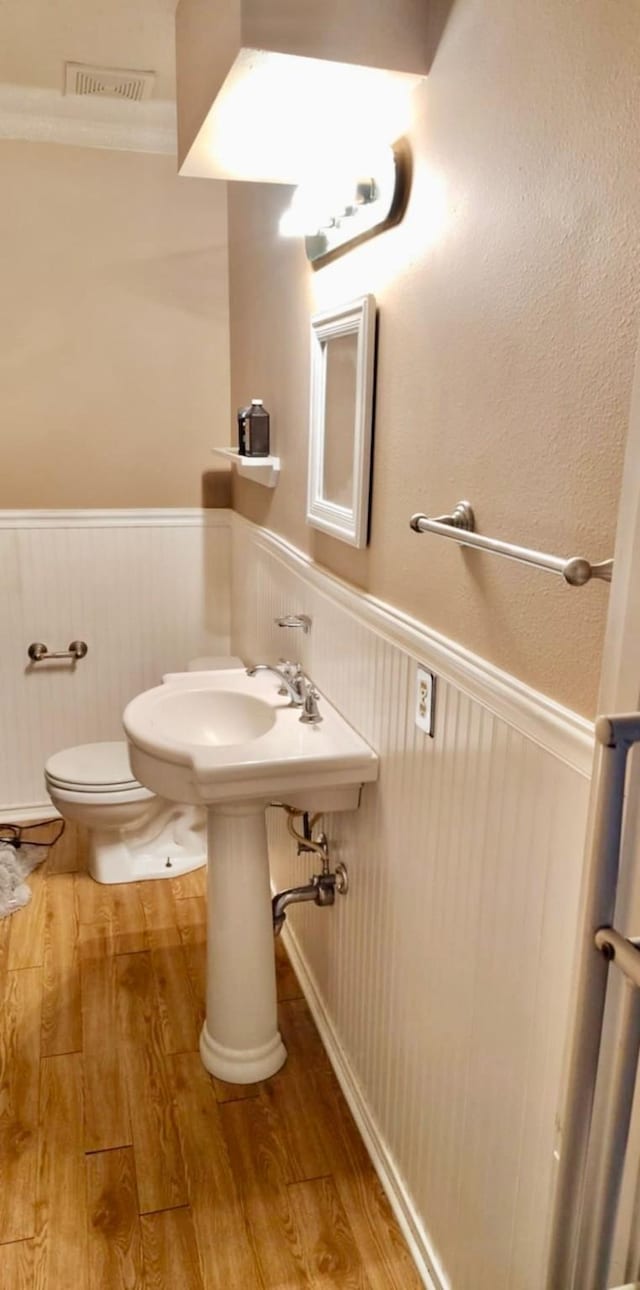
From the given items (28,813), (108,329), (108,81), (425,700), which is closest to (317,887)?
(425,700)

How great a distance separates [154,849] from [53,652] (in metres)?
0.80

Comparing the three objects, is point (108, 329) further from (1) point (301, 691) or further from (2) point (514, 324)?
(2) point (514, 324)

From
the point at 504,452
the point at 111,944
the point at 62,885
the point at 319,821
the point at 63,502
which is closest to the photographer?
the point at 504,452

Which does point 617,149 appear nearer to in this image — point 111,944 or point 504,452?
point 504,452

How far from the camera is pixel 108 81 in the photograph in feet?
8.36

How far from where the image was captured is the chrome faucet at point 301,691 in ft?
6.16

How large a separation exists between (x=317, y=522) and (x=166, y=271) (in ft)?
4.94

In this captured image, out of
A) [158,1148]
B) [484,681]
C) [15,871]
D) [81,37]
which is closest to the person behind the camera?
[484,681]

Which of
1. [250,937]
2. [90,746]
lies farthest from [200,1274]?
[90,746]

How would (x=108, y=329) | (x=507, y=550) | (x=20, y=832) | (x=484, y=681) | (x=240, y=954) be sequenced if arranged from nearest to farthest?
1. (x=507, y=550)
2. (x=484, y=681)
3. (x=240, y=954)
4. (x=108, y=329)
5. (x=20, y=832)

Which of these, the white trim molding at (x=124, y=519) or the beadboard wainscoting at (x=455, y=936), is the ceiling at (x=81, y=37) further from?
the beadboard wainscoting at (x=455, y=936)

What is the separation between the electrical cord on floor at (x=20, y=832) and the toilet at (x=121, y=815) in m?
0.29

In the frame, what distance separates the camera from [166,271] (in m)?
2.97

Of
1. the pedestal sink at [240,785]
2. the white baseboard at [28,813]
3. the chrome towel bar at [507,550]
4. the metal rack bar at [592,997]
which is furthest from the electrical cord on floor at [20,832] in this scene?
the metal rack bar at [592,997]
